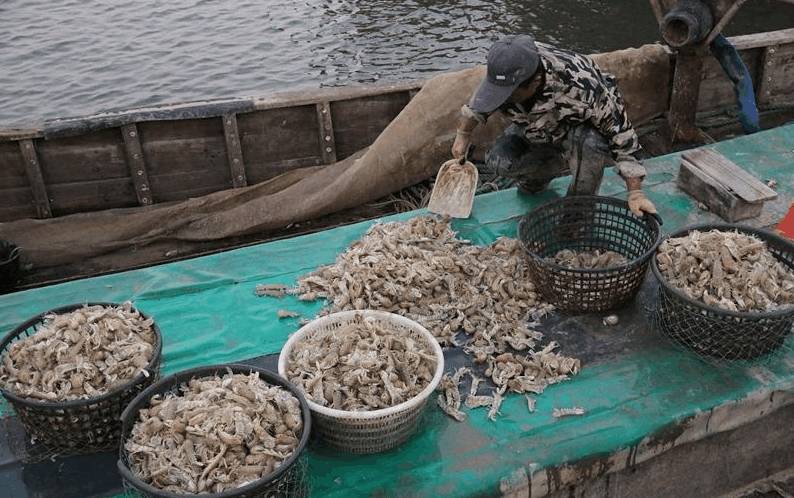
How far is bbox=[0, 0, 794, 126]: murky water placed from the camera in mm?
8961

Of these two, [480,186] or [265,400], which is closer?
[265,400]

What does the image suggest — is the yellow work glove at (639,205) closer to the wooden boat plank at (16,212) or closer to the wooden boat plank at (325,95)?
the wooden boat plank at (325,95)

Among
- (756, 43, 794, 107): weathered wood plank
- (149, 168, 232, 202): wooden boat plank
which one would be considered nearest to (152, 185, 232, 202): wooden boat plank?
(149, 168, 232, 202): wooden boat plank

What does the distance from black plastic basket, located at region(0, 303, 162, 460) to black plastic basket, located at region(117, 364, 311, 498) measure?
0.16 metres

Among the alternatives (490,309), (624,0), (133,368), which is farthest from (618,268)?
(624,0)

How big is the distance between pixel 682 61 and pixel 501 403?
378 cm

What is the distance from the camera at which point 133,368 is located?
2832 millimetres

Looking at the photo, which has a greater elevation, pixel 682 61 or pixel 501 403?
pixel 682 61

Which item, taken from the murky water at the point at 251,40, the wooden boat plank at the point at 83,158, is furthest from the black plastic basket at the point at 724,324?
the murky water at the point at 251,40

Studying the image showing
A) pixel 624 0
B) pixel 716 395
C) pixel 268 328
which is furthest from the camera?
pixel 624 0

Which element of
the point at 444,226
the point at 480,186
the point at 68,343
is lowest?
the point at 480,186

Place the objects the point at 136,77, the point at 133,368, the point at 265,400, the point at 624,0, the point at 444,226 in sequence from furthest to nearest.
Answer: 1. the point at 624,0
2. the point at 136,77
3. the point at 444,226
4. the point at 133,368
5. the point at 265,400

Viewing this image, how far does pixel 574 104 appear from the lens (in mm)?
3893

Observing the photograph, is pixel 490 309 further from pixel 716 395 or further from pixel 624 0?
pixel 624 0
